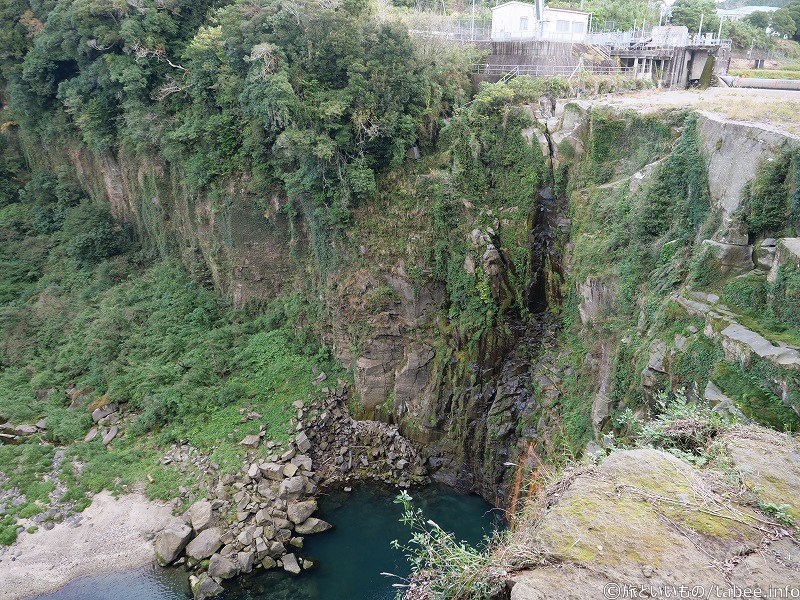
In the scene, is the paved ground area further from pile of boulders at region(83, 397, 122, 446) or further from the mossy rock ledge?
pile of boulders at region(83, 397, 122, 446)

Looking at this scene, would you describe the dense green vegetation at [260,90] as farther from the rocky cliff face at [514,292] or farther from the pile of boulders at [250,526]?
the pile of boulders at [250,526]

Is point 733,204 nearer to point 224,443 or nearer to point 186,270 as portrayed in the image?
point 224,443

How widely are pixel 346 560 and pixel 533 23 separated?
78.0ft

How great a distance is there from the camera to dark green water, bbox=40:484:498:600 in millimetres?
16141

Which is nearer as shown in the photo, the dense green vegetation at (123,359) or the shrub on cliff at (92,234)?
the dense green vegetation at (123,359)

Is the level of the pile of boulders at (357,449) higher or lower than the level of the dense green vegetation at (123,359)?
lower

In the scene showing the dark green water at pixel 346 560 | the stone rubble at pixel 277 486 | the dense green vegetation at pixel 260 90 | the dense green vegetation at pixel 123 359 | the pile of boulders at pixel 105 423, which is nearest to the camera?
the dark green water at pixel 346 560

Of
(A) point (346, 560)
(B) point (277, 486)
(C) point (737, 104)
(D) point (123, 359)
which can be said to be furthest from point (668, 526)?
(D) point (123, 359)

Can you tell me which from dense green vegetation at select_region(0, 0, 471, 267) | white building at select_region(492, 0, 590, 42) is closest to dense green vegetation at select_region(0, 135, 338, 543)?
dense green vegetation at select_region(0, 0, 471, 267)

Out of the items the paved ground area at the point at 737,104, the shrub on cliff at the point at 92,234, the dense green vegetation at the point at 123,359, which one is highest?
the paved ground area at the point at 737,104

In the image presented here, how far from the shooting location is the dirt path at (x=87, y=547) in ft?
54.7

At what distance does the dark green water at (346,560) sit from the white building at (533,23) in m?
19.8

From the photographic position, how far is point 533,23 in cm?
2564

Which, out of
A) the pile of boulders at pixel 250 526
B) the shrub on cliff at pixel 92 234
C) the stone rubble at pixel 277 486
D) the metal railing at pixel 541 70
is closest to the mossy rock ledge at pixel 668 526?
the pile of boulders at pixel 250 526
